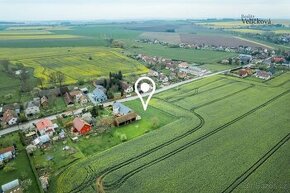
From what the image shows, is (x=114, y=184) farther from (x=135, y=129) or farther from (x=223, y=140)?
(x=223, y=140)

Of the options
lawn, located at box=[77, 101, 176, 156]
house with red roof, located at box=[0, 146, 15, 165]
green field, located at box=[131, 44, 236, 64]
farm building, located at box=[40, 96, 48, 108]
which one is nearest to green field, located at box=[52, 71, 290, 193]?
lawn, located at box=[77, 101, 176, 156]

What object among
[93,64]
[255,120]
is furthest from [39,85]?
[255,120]

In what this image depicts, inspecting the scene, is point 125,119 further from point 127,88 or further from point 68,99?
point 127,88

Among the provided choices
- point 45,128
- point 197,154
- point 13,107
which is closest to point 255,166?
point 197,154

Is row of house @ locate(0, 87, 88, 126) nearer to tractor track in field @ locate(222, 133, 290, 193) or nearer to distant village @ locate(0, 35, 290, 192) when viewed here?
distant village @ locate(0, 35, 290, 192)

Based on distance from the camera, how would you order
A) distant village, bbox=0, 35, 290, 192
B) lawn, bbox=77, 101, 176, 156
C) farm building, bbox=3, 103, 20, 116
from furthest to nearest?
farm building, bbox=3, 103, 20, 116 < distant village, bbox=0, 35, 290, 192 < lawn, bbox=77, 101, 176, 156

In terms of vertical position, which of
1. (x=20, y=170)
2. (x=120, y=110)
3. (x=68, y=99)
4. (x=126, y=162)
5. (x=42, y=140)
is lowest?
(x=20, y=170)

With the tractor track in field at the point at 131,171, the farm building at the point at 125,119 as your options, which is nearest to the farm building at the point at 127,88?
the farm building at the point at 125,119
